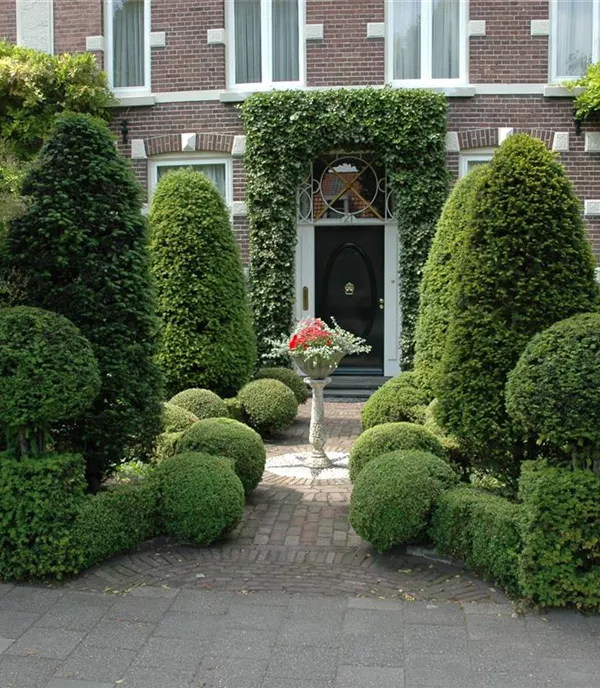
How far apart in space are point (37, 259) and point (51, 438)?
1.27 metres

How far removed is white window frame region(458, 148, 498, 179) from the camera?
1284 centimetres

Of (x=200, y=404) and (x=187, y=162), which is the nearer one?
(x=200, y=404)

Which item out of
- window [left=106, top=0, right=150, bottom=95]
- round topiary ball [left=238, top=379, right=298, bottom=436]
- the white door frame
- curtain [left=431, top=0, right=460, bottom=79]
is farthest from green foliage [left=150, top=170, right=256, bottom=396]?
curtain [left=431, top=0, right=460, bottom=79]

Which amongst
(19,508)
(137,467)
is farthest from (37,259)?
(137,467)

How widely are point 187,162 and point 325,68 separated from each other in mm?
2715

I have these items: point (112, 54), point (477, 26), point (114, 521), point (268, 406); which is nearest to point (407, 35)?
point (477, 26)

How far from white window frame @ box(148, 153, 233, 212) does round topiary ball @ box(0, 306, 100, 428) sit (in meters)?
8.42

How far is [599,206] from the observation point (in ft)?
41.2

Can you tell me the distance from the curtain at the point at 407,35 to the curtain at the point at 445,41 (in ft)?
0.85

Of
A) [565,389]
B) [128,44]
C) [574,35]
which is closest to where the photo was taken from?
[565,389]

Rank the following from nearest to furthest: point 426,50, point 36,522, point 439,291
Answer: point 36,522
point 439,291
point 426,50

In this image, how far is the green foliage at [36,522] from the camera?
4969 mm

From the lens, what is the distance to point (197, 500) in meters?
5.53

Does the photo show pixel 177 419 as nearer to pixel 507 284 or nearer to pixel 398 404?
pixel 398 404
